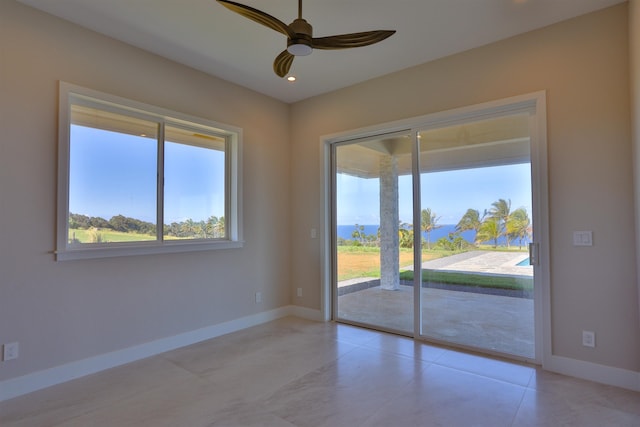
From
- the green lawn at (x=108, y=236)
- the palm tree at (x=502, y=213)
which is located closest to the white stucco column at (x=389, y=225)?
the palm tree at (x=502, y=213)

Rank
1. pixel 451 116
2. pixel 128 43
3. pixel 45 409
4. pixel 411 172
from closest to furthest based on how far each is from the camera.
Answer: pixel 45 409 → pixel 128 43 → pixel 451 116 → pixel 411 172

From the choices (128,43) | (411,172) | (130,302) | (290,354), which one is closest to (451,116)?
(411,172)

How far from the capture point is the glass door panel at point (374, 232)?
12.5ft

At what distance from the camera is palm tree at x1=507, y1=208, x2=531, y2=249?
3.05 meters

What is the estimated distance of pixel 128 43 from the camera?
122 inches

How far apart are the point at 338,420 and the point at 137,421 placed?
1.29 m

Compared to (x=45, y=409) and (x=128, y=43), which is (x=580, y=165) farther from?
(x=45, y=409)

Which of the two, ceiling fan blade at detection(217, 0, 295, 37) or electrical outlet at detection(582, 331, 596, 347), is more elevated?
ceiling fan blade at detection(217, 0, 295, 37)

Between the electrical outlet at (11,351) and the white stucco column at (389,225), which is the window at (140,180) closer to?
the electrical outlet at (11,351)

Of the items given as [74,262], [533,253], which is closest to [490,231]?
[533,253]

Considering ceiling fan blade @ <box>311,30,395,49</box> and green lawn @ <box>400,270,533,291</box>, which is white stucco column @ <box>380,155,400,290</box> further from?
ceiling fan blade @ <box>311,30,395,49</box>

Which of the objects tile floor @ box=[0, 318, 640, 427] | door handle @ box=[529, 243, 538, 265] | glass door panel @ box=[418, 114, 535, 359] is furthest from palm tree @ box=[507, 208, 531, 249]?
tile floor @ box=[0, 318, 640, 427]

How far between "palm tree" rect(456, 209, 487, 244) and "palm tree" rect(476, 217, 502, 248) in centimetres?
4

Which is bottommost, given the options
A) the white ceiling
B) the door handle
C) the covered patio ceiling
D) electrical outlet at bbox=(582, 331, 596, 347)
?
electrical outlet at bbox=(582, 331, 596, 347)
